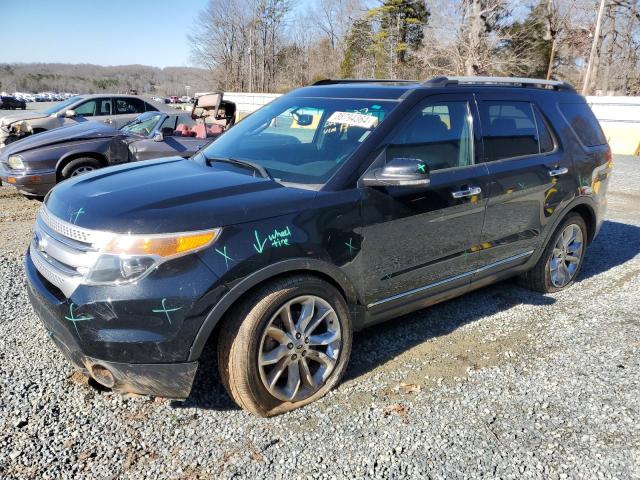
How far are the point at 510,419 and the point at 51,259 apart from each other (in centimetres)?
270

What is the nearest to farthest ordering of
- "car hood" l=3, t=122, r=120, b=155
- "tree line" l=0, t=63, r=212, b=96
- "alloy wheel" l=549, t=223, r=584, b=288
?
"alloy wheel" l=549, t=223, r=584, b=288 < "car hood" l=3, t=122, r=120, b=155 < "tree line" l=0, t=63, r=212, b=96

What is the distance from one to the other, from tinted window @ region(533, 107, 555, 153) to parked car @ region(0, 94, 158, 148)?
9.28 meters

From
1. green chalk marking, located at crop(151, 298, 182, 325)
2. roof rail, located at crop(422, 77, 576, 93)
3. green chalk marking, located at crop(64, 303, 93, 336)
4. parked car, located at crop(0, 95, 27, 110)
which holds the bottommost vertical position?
parked car, located at crop(0, 95, 27, 110)

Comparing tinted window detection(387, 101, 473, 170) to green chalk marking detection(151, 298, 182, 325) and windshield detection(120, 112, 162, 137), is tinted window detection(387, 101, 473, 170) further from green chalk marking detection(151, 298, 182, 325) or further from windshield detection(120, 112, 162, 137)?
windshield detection(120, 112, 162, 137)

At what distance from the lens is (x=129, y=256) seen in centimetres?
240

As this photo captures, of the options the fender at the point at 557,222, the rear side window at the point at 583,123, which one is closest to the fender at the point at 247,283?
the fender at the point at 557,222

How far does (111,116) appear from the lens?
12039 mm

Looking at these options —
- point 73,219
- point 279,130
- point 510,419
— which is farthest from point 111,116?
point 510,419

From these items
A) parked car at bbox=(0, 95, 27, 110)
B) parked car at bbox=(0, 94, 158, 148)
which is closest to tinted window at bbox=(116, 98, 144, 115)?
parked car at bbox=(0, 94, 158, 148)

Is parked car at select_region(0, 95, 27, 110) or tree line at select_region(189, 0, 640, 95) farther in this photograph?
parked car at select_region(0, 95, 27, 110)

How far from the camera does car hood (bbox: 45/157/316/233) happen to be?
8.16ft

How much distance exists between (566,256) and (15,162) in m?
7.39

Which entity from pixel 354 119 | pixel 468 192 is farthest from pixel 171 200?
pixel 468 192

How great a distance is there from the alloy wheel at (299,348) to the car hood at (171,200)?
0.56 meters
